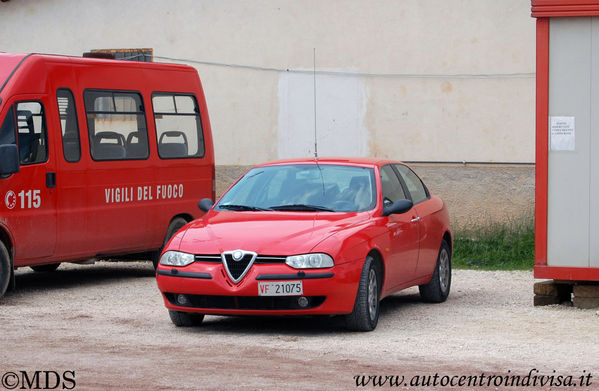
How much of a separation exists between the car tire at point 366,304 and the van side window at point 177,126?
5267 mm

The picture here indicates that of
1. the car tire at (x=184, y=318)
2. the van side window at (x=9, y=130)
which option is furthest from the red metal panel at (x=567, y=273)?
the van side window at (x=9, y=130)

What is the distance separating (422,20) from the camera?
18.8m

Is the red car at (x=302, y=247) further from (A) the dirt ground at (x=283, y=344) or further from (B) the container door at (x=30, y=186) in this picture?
(B) the container door at (x=30, y=186)

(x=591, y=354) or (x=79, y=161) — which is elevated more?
(x=79, y=161)

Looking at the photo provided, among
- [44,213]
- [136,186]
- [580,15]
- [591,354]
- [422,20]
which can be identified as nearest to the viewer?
[591,354]

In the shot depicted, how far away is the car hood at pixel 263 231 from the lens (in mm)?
9984

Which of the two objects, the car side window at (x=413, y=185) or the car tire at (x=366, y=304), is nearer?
the car tire at (x=366, y=304)

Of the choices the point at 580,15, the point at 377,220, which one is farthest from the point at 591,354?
the point at 580,15

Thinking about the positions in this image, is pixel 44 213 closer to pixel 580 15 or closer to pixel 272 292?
pixel 272 292

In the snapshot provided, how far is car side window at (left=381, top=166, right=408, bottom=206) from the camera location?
11.4m

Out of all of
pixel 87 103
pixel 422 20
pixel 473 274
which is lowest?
pixel 473 274

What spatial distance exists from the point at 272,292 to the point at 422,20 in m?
9.86

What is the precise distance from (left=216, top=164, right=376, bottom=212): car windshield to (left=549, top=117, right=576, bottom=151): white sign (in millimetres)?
1836

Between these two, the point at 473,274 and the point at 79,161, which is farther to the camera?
the point at 473,274
